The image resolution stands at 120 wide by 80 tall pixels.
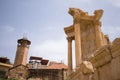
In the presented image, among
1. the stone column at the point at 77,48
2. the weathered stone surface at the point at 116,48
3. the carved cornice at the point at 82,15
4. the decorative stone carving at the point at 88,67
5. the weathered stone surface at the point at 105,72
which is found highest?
the carved cornice at the point at 82,15

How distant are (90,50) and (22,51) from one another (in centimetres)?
3498

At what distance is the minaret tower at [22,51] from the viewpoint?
162ft

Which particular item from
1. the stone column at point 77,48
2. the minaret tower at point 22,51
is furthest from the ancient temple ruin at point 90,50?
the minaret tower at point 22,51

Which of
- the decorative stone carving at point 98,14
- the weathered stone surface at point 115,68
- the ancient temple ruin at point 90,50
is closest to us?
→ the weathered stone surface at point 115,68

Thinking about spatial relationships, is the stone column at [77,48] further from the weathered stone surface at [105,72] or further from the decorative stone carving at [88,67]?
the weathered stone surface at [105,72]

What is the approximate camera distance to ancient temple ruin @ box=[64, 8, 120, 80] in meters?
4.21

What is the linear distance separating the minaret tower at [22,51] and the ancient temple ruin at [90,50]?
1223 inches

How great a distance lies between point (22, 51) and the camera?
50.2 metres

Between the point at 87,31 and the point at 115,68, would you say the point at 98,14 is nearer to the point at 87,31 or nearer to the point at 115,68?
the point at 87,31

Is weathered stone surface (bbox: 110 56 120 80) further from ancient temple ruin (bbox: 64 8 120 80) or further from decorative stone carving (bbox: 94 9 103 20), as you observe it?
decorative stone carving (bbox: 94 9 103 20)

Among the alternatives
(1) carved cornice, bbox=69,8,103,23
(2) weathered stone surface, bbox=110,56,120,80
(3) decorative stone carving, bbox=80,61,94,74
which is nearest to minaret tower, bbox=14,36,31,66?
(1) carved cornice, bbox=69,8,103,23

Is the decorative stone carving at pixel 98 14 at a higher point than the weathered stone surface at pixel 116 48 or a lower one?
higher

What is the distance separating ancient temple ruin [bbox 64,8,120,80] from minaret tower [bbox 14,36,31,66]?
1223 inches

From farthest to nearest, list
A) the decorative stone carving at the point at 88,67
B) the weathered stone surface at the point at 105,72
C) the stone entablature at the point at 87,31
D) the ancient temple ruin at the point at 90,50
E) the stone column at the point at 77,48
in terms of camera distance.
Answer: the stone entablature at the point at 87,31
the stone column at the point at 77,48
the decorative stone carving at the point at 88,67
the weathered stone surface at the point at 105,72
the ancient temple ruin at the point at 90,50
